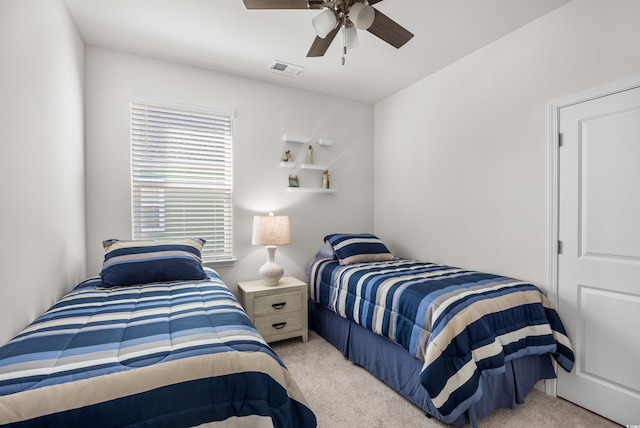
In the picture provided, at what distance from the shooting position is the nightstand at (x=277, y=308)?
2.82 m

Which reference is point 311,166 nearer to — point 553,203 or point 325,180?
point 325,180

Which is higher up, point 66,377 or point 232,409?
point 66,377

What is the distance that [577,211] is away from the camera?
210 cm

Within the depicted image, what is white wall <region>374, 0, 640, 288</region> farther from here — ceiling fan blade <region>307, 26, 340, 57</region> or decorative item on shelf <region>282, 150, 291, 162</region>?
ceiling fan blade <region>307, 26, 340, 57</region>

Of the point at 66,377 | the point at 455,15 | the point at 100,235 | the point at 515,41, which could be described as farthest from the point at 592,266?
the point at 100,235

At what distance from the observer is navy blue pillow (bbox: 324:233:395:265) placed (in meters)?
3.13

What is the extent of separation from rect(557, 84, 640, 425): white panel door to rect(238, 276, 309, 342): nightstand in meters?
2.08

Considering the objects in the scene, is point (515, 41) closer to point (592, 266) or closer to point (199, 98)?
point (592, 266)

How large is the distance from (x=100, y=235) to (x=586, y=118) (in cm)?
382

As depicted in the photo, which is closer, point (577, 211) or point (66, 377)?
point (66, 377)

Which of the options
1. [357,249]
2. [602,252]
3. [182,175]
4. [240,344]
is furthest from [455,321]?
[182,175]

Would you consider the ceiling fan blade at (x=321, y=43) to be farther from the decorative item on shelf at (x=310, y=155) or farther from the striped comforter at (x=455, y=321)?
the striped comforter at (x=455, y=321)

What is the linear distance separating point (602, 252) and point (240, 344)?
2.31 m

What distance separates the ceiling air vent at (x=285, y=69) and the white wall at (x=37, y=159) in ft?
5.19
